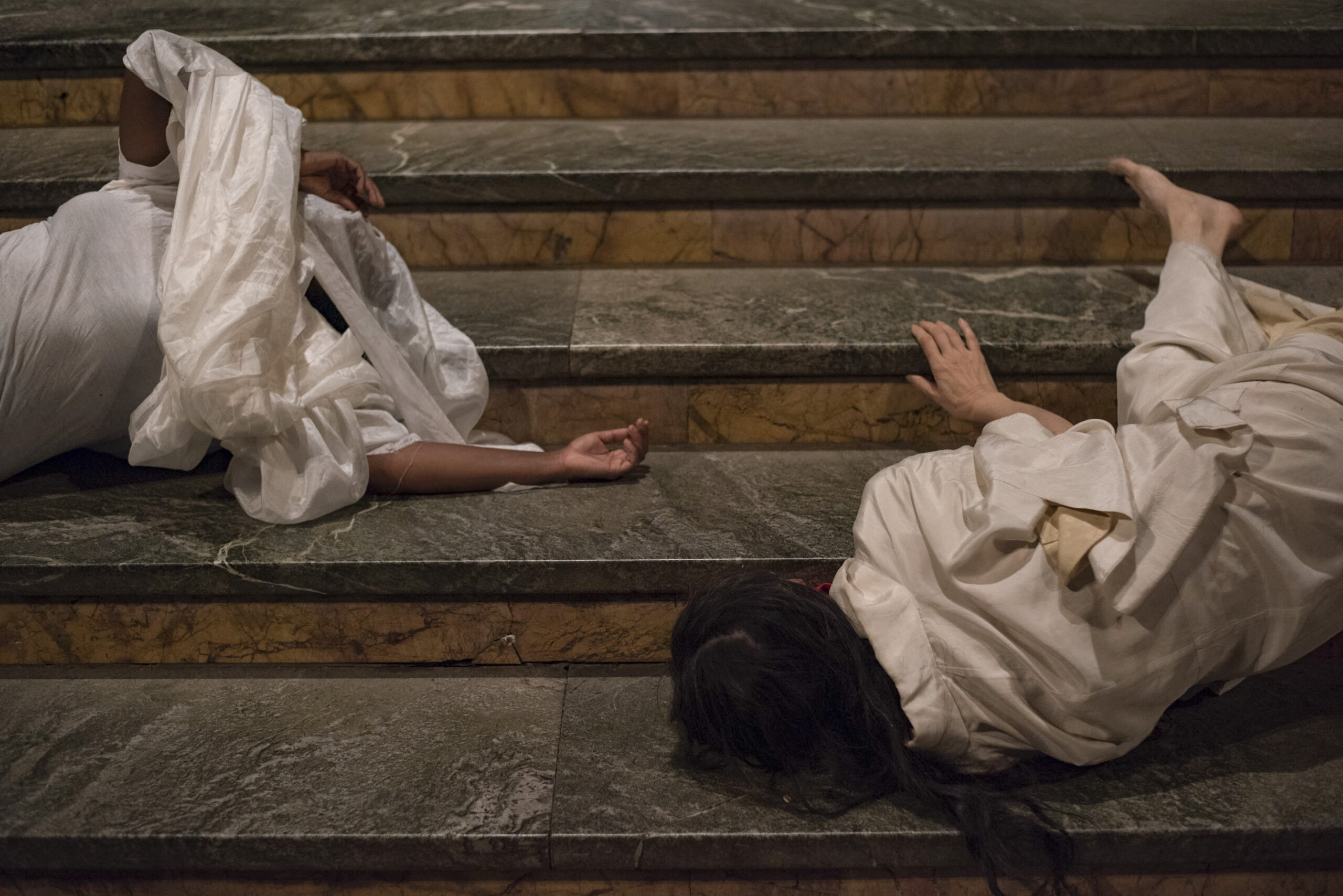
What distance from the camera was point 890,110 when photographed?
10.7 ft

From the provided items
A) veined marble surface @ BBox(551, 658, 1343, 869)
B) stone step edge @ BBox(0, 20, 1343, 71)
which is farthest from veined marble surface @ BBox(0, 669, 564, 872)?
stone step edge @ BBox(0, 20, 1343, 71)

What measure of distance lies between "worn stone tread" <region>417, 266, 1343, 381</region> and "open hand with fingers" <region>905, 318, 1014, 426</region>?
41mm

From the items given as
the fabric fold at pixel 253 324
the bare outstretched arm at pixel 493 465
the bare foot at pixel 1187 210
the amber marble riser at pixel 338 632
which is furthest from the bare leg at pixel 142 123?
the bare foot at pixel 1187 210

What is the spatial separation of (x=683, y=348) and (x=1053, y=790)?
123 cm

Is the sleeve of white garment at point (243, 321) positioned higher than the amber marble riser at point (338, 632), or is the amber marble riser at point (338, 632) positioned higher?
the sleeve of white garment at point (243, 321)

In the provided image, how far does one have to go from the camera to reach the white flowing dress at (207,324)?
2.01 metres

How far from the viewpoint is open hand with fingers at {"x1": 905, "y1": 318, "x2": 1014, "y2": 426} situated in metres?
2.31

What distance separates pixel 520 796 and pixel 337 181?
4.72ft

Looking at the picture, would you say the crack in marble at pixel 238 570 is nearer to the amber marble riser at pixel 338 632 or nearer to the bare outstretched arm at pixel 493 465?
the amber marble riser at pixel 338 632

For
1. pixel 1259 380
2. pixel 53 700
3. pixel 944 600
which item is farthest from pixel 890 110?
pixel 53 700

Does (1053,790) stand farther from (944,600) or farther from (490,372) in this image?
(490,372)

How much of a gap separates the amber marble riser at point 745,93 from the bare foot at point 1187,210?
0.64m

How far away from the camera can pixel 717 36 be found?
10.1ft

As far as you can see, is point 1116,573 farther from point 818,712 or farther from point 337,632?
point 337,632
